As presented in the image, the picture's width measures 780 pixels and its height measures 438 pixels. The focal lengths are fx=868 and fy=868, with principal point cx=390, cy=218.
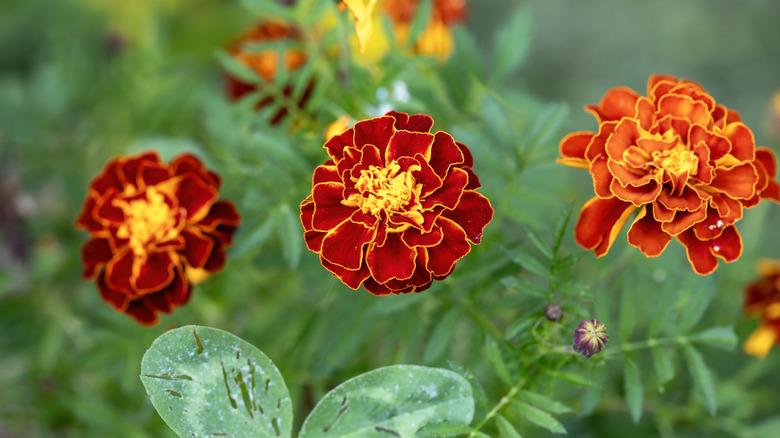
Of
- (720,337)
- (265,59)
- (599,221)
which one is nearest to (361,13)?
(599,221)

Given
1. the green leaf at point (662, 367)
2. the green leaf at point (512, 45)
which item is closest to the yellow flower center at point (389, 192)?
the green leaf at point (662, 367)

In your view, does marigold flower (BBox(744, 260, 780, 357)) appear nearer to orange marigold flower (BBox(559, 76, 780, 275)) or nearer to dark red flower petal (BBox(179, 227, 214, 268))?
orange marigold flower (BBox(559, 76, 780, 275))

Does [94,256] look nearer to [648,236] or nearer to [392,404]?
[392,404]

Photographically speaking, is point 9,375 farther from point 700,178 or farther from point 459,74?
point 700,178

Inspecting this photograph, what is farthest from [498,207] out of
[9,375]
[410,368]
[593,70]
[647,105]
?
[593,70]

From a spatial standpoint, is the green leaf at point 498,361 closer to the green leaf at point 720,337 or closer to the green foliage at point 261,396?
the green foliage at point 261,396

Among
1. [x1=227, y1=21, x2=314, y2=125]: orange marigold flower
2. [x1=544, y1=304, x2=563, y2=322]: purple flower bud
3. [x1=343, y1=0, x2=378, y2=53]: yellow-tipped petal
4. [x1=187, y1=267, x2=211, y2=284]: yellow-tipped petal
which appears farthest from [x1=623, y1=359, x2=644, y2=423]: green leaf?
[x1=227, y1=21, x2=314, y2=125]: orange marigold flower
